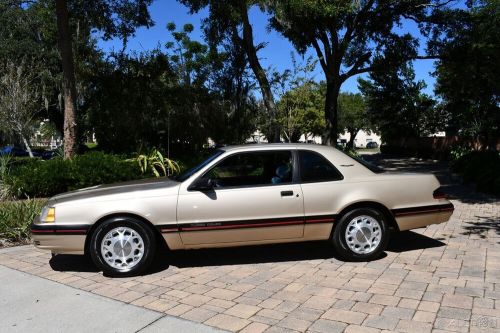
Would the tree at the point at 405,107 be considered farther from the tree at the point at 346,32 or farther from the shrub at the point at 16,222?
the shrub at the point at 16,222

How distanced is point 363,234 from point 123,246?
9.19ft

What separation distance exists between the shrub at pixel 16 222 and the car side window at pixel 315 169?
4317 mm

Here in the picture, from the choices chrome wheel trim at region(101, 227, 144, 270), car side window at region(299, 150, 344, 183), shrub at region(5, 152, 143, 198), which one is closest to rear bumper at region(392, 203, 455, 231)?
car side window at region(299, 150, 344, 183)

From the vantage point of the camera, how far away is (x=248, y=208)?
551cm

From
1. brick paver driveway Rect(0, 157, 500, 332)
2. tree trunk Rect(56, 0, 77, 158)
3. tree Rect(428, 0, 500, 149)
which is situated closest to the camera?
brick paver driveway Rect(0, 157, 500, 332)

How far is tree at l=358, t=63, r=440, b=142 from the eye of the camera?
34.1m

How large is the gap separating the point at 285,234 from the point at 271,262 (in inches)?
19.5

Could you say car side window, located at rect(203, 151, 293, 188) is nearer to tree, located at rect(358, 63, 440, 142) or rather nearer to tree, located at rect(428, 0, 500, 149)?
tree, located at rect(428, 0, 500, 149)

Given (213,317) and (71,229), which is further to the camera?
(71,229)

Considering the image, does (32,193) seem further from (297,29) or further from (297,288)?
(297,29)

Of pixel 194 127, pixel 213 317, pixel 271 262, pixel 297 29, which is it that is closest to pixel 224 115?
pixel 194 127

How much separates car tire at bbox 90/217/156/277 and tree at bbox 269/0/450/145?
11.2 m

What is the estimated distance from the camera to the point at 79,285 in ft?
17.0

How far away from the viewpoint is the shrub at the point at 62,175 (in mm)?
10602
